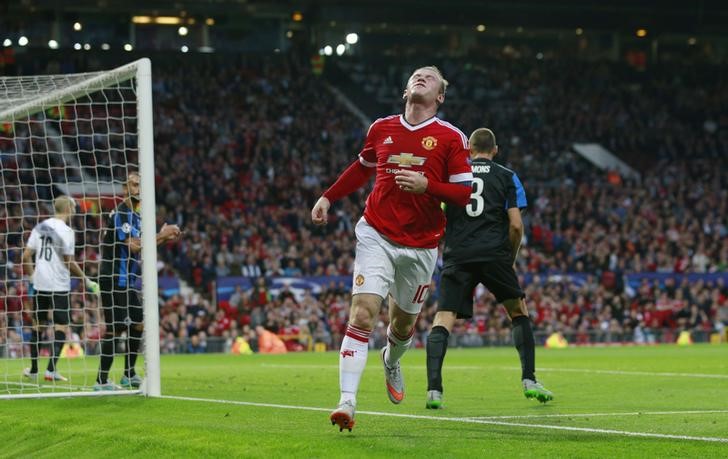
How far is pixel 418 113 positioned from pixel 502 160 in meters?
37.1

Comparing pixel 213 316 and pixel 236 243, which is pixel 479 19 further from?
pixel 213 316

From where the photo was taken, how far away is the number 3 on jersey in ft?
→ 35.1

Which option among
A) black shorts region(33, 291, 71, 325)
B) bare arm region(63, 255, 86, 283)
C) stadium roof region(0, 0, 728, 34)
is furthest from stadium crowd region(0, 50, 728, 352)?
bare arm region(63, 255, 86, 283)

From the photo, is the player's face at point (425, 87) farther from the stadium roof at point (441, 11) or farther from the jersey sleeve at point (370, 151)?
the stadium roof at point (441, 11)

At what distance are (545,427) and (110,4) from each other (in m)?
41.2

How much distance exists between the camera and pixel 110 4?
4659 cm

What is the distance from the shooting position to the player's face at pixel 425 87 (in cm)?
851

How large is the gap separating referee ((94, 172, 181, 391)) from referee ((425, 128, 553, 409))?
328 cm

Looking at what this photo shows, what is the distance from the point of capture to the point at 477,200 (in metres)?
10.7

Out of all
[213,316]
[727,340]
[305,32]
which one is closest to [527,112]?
[305,32]

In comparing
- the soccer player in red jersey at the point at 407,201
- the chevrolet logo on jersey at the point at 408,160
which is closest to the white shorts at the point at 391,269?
the soccer player in red jersey at the point at 407,201

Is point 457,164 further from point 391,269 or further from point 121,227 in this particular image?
point 121,227

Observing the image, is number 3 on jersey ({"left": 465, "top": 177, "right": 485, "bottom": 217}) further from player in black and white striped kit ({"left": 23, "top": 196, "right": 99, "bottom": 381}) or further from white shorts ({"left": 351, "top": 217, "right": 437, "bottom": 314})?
player in black and white striped kit ({"left": 23, "top": 196, "right": 99, "bottom": 381})

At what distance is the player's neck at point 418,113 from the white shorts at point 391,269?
81cm
